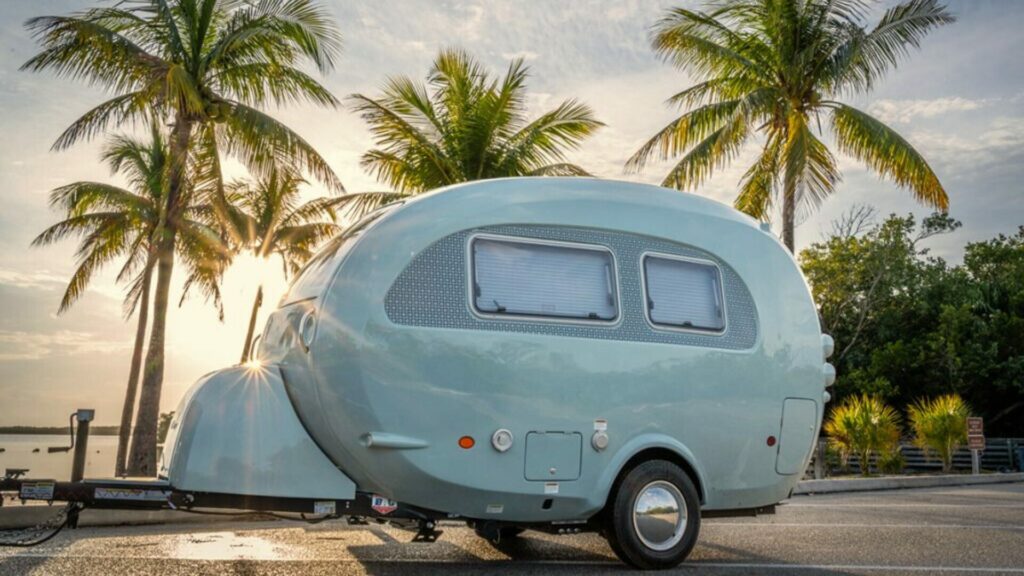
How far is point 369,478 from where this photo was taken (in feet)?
20.1

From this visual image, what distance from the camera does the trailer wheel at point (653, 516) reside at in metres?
6.75

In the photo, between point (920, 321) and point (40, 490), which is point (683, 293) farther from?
point (920, 321)

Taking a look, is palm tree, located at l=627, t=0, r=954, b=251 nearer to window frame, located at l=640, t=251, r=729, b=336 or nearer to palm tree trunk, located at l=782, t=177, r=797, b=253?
palm tree trunk, located at l=782, t=177, r=797, b=253

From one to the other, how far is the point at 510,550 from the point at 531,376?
2.21 m

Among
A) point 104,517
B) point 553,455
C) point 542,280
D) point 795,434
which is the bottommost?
point 104,517

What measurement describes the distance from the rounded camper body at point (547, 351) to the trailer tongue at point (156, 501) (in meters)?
0.14

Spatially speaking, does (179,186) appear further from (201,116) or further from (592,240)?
(592,240)

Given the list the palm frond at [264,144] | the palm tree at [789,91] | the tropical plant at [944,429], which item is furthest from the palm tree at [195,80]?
the tropical plant at [944,429]

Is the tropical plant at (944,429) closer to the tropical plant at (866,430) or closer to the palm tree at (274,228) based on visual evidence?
the tropical plant at (866,430)

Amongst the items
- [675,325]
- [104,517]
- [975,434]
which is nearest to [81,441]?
[104,517]

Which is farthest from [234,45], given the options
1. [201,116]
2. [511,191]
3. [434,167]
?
[511,191]

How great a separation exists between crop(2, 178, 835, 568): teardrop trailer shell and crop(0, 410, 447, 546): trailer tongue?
0.04m

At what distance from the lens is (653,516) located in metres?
6.88

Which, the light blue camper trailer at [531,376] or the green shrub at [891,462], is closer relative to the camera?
the light blue camper trailer at [531,376]
